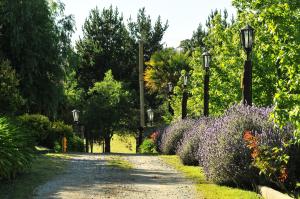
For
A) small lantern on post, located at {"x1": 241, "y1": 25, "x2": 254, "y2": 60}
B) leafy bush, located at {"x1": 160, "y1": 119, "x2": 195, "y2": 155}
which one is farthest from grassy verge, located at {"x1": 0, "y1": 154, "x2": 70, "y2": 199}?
leafy bush, located at {"x1": 160, "y1": 119, "x2": 195, "y2": 155}

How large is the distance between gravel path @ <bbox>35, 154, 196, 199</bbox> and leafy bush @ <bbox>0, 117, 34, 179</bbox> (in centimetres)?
94

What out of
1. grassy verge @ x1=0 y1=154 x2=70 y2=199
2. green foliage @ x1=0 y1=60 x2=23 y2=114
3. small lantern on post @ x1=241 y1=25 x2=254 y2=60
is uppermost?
small lantern on post @ x1=241 y1=25 x2=254 y2=60

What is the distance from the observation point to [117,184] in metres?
11.9

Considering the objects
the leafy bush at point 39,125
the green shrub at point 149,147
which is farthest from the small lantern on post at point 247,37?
the green shrub at point 149,147

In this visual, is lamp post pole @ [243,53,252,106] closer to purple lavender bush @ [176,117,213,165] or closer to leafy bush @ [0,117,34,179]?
purple lavender bush @ [176,117,213,165]

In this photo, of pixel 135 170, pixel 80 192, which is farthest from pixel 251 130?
pixel 135 170

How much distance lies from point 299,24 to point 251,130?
2630mm

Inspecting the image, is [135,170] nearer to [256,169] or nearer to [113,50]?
[256,169]

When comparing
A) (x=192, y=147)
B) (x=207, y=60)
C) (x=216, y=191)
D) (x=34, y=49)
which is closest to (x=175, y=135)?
(x=207, y=60)

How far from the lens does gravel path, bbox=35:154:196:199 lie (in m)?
10.3

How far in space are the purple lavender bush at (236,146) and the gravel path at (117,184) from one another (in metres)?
0.73

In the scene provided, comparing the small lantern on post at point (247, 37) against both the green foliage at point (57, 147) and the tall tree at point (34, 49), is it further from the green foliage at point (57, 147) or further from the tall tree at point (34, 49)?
the green foliage at point (57, 147)

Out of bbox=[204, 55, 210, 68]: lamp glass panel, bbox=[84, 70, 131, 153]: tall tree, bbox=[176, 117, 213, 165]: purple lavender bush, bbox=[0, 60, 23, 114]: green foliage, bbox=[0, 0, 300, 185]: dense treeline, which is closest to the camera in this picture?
bbox=[0, 0, 300, 185]: dense treeline

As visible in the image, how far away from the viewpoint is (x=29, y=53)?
2417 cm
